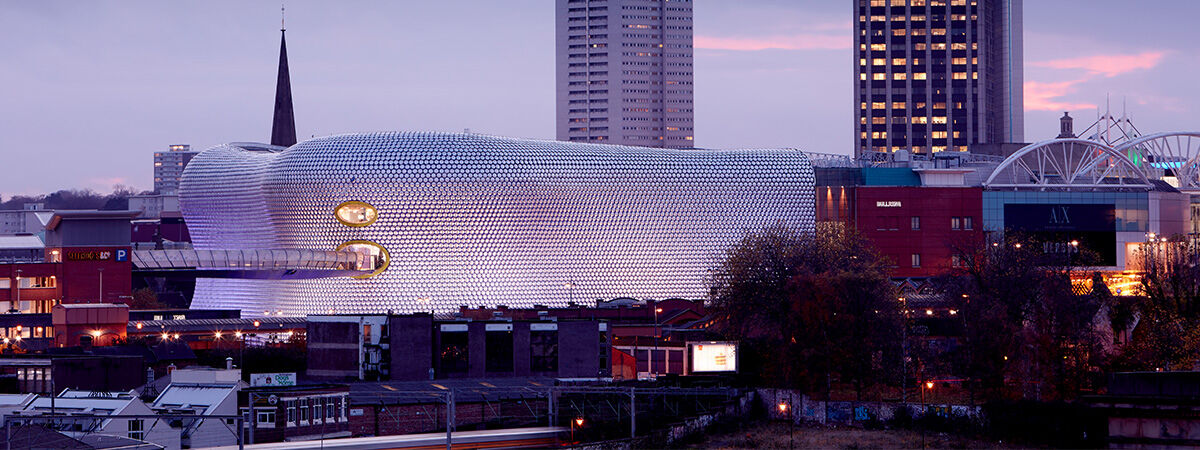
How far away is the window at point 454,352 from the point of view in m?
84.1

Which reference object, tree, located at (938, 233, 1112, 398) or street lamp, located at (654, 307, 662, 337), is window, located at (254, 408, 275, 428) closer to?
tree, located at (938, 233, 1112, 398)

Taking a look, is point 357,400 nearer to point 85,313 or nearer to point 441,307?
point 85,313

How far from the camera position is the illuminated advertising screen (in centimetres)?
7606

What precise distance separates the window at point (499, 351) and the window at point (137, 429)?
29.8 meters

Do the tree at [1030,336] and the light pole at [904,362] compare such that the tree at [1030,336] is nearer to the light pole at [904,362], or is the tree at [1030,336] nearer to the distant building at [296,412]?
the light pole at [904,362]

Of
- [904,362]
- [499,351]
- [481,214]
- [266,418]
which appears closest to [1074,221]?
[481,214]

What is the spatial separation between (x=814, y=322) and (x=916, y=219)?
228 feet

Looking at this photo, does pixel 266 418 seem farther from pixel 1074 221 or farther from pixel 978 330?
pixel 1074 221

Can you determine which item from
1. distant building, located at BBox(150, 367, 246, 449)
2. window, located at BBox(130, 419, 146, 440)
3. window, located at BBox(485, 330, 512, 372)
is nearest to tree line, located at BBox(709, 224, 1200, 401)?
window, located at BBox(485, 330, 512, 372)

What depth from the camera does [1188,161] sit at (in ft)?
548

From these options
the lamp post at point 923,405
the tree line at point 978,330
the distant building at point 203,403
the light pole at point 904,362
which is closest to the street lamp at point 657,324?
the tree line at point 978,330

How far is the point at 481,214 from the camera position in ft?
422

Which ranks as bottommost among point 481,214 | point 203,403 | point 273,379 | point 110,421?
point 110,421

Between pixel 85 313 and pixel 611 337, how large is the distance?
30536 mm
